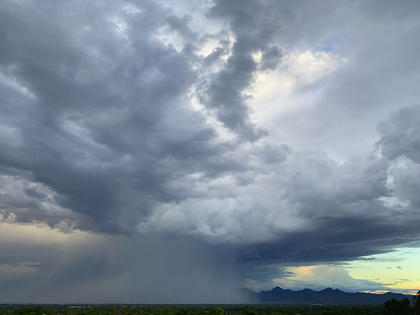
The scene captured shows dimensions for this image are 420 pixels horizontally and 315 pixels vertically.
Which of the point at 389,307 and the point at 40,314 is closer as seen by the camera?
the point at 389,307

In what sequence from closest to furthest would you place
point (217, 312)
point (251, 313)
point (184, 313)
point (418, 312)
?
1. point (418, 312)
2. point (217, 312)
3. point (251, 313)
4. point (184, 313)

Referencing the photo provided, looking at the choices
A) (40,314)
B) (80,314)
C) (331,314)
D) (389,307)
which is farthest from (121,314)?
(389,307)

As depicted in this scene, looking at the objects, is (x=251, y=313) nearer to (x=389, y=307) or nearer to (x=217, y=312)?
(x=217, y=312)

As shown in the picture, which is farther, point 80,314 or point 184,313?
point 80,314

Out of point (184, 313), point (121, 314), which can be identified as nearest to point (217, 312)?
point (184, 313)

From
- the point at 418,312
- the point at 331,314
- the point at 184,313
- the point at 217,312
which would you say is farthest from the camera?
the point at 331,314

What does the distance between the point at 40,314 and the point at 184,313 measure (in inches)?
3120

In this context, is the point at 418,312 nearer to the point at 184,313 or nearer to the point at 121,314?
the point at 184,313

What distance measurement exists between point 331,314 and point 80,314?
151880mm

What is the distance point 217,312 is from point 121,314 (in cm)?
7917

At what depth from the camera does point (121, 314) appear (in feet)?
637

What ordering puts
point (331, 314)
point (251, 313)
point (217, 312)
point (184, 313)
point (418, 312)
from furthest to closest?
point (331, 314) → point (184, 313) → point (251, 313) → point (217, 312) → point (418, 312)

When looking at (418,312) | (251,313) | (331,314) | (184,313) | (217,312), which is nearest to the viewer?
(418,312)

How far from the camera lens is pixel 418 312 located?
123938 millimetres
